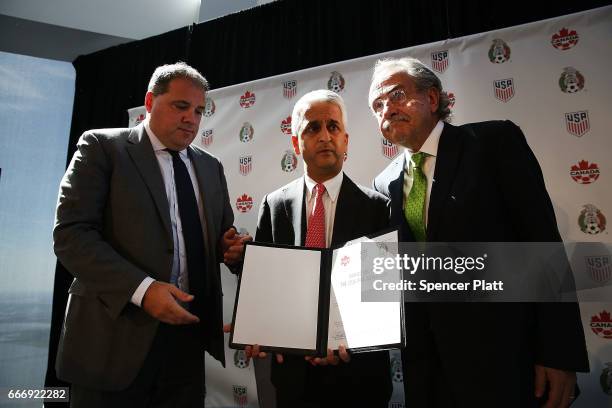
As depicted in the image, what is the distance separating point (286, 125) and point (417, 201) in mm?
1612

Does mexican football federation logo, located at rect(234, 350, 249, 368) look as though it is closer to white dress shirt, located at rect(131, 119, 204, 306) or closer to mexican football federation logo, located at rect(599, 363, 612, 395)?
white dress shirt, located at rect(131, 119, 204, 306)

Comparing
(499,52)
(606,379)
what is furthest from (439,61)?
(606,379)

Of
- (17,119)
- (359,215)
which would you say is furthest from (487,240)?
(17,119)

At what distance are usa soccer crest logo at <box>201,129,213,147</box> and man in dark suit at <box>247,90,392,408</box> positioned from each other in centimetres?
148

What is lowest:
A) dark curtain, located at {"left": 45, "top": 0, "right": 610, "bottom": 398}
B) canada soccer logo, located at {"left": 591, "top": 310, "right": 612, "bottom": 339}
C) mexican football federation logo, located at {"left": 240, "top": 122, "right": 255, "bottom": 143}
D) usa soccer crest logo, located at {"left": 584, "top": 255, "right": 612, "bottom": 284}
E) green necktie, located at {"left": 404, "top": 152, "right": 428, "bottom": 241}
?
canada soccer logo, located at {"left": 591, "top": 310, "right": 612, "bottom": 339}

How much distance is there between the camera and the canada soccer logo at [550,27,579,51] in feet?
7.66

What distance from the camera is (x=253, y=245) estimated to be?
1447 mm

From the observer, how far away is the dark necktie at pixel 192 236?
63.0 inches

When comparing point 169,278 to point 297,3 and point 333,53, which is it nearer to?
point 333,53

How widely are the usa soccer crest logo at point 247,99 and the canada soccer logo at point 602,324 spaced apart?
2469 mm

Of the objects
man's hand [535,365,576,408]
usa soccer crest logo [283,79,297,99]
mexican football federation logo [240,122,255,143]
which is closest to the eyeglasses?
man's hand [535,365,576,408]

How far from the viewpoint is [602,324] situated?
2080 millimetres

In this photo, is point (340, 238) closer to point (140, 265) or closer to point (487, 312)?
point (487, 312)

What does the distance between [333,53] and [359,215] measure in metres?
1.94
